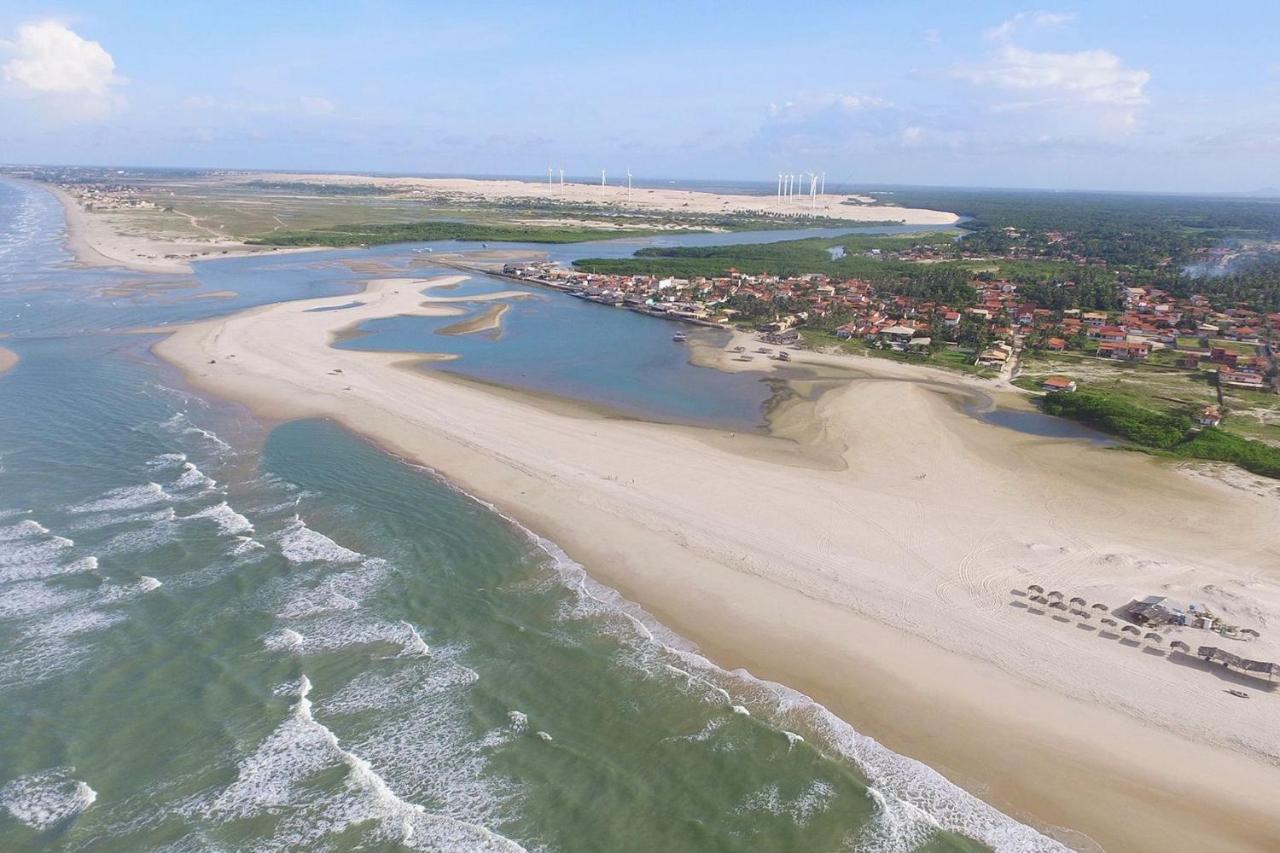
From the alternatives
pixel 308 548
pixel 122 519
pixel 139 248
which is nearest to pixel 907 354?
pixel 308 548

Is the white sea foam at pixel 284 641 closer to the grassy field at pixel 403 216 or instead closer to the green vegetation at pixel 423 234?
the green vegetation at pixel 423 234

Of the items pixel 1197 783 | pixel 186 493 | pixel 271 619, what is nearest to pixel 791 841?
pixel 1197 783

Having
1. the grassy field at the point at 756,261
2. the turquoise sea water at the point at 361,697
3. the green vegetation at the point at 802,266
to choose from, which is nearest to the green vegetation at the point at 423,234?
the green vegetation at the point at 802,266

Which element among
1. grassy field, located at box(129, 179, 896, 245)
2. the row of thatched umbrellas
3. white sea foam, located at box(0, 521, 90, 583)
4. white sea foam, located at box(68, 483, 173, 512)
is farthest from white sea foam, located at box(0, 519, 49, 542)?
grassy field, located at box(129, 179, 896, 245)

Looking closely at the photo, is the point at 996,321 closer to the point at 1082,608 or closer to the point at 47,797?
the point at 1082,608

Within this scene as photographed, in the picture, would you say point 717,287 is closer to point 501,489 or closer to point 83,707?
point 501,489
